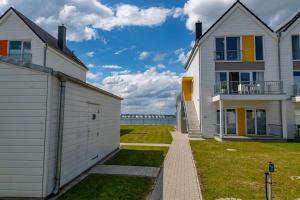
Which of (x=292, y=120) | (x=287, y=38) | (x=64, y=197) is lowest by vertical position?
(x=64, y=197)

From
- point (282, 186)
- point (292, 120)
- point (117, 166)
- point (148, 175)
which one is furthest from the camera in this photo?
point (292, 120)

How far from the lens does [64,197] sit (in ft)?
20.8

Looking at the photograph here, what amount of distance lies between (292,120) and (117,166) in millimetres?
18022

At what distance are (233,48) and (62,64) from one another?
52.0 ft

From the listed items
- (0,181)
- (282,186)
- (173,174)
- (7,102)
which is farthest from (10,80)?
(282,186)

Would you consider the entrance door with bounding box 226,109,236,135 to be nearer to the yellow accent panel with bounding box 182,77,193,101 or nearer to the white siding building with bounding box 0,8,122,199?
the yellow accent panel with bounding box 182,77,193,101

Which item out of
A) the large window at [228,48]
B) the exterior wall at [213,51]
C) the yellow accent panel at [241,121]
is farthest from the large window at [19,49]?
the yellow accent panel at [241,121]

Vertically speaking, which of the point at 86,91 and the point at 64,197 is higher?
the point at 86,91

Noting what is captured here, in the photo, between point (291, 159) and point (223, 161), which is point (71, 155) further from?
point (291, 159)

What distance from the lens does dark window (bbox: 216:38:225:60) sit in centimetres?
2234

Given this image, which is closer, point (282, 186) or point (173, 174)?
point (282, 186)

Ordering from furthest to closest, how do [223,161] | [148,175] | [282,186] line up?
1. [223,161]
2. [148,175]
3. [282,186]

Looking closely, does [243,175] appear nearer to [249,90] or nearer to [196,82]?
[249,90]

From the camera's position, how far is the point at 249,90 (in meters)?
20.8
